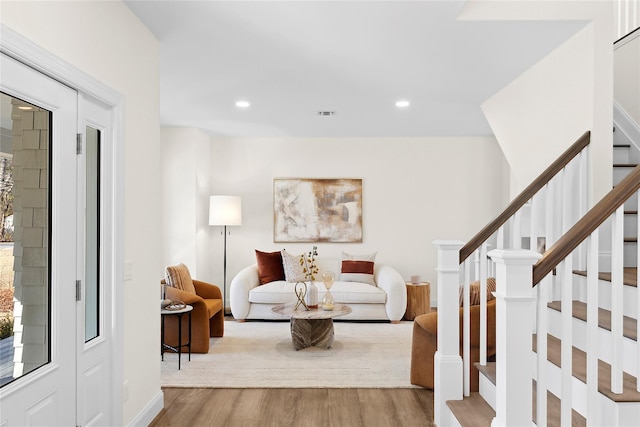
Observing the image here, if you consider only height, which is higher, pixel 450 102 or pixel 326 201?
pixel 450 102

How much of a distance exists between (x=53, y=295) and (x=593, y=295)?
2.22m

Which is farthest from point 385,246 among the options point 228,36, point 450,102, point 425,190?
point 228,36

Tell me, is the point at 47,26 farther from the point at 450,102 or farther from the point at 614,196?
the point at 450,102

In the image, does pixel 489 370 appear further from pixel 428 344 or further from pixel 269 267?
pixel 269 267

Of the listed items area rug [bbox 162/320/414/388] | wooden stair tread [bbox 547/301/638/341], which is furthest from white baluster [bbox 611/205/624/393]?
area rug [bbox 162/320/414/388]

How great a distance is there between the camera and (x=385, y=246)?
7164 mm

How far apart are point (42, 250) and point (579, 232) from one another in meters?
2.17

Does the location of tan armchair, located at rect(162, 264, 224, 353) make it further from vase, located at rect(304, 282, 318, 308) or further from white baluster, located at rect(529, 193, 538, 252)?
white baluster, located at rect(529, 193, 538, 252)

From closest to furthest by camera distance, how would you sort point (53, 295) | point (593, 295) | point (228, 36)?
point (593, 295) < point (53, 295) < point (228, 36)

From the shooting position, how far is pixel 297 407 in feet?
Result: 11.4

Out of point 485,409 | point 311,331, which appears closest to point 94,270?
point 485,409

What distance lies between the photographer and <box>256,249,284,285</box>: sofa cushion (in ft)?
21.6

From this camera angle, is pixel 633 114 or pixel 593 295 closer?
pixel 593 295

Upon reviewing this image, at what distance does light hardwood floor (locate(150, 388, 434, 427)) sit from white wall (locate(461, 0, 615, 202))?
74.6 inches
